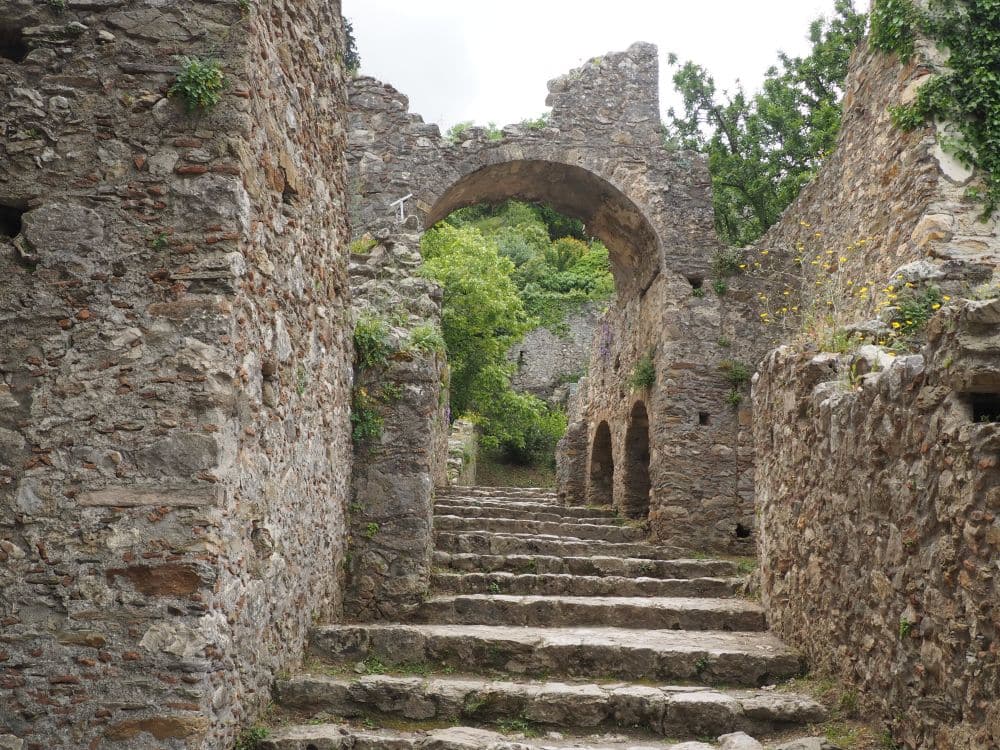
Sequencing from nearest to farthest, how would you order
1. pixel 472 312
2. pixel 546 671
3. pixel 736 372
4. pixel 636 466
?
pixel 546 671
pixel 736 372
pixel 636 466
pixel 472 312

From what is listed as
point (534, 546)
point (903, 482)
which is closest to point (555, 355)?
point (534, 546)

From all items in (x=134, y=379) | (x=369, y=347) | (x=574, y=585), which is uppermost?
(x=369, y=347)

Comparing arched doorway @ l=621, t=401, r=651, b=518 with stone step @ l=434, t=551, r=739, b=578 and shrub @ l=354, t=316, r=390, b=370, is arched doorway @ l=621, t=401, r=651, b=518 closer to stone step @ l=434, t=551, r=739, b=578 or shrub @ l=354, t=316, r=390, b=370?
stone step @ l=434, t=551, r=739, b=578

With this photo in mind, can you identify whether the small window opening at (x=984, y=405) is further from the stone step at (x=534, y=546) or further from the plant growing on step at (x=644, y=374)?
the plant growing on step at (x=644, y=374)

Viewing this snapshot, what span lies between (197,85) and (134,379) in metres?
1.36

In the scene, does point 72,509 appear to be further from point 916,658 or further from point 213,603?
point 916,658

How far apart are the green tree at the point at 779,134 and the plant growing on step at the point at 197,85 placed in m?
17.5

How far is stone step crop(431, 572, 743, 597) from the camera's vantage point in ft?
21.8

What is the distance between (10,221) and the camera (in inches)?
153

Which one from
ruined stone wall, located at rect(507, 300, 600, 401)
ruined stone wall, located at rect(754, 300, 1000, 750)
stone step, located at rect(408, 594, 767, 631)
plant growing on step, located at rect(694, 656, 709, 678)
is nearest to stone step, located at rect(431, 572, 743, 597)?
stone step, located at rect(408, 594, 767, 631)

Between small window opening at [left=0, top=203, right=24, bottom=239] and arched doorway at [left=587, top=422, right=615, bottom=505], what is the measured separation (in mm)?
10413

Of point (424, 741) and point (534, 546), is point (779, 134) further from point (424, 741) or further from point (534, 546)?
point (424, 741)

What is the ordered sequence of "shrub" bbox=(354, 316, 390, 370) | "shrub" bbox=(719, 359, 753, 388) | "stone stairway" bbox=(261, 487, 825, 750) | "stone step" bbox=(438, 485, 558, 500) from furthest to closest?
"stone step" bbox=(438, 485, 558, 500)
"shrub" bbox=(719, 359, 753, 388)
"shrub" bbox=(354, 316, 390, 370)
"stone stairway" bbox=(261, 487, 825, 750)

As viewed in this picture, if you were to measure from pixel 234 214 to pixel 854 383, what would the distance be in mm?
3354
